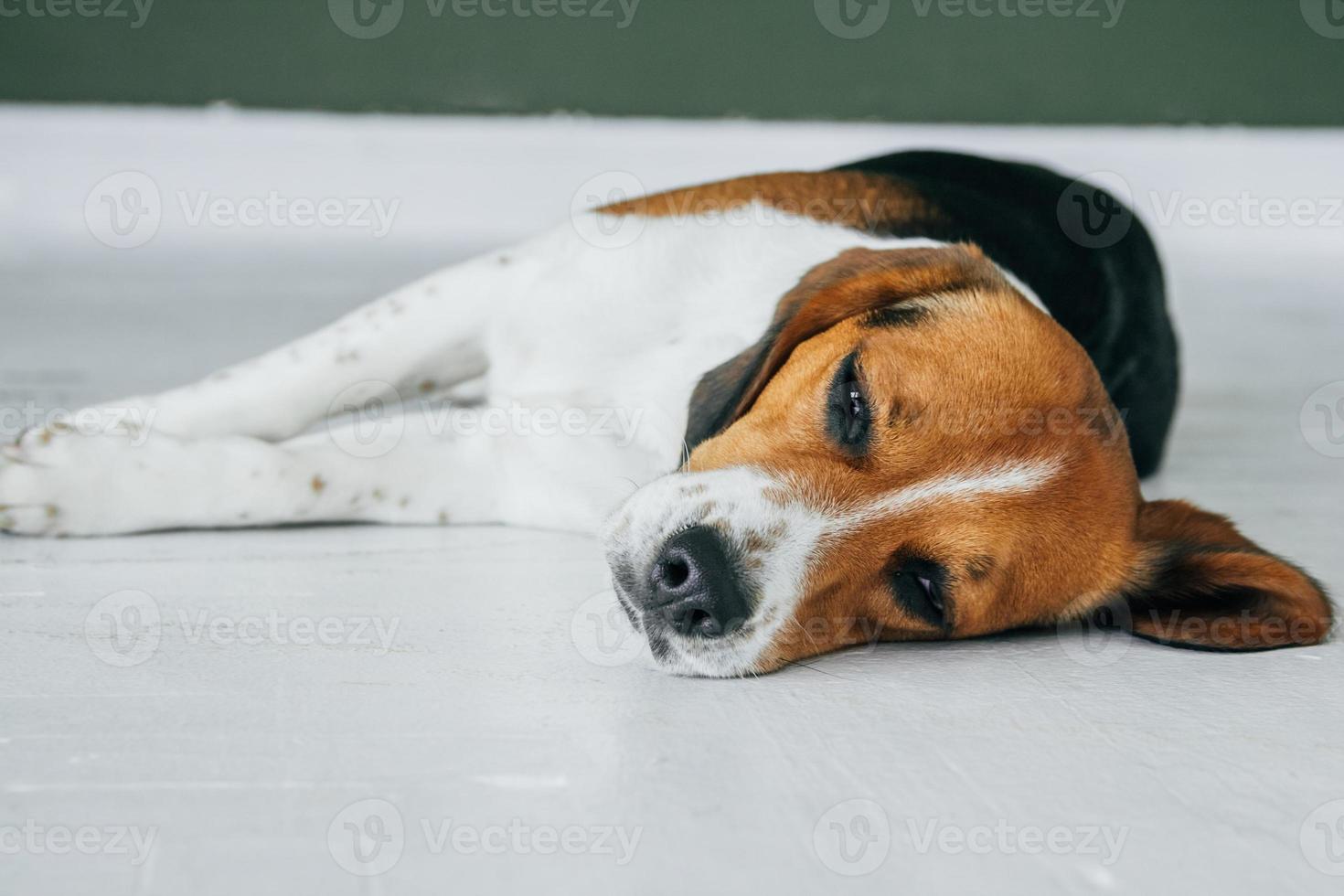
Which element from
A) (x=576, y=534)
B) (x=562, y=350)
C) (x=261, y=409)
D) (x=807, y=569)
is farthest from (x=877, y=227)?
(x=261, y=409)

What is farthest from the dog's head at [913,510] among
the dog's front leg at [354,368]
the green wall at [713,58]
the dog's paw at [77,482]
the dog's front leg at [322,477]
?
the green wall at [713,58]

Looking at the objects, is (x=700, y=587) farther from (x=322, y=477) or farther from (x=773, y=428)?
(x=322, y=477)

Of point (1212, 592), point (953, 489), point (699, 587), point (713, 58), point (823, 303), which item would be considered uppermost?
point (713, 58)

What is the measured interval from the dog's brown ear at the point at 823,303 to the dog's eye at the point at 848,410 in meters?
0.17

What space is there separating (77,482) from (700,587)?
1.32 m

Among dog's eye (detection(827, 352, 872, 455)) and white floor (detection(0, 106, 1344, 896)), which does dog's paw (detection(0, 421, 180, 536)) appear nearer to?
white floor (detection(0, 106, 1344, 896))

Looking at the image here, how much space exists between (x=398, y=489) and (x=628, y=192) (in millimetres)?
5121

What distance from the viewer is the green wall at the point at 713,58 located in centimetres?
759

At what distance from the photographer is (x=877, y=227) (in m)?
3.05

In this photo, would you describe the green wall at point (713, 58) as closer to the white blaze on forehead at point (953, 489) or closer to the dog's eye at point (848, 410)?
the dog's eye at point (848, 410)

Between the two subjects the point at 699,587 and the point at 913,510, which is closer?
the point at 699,587

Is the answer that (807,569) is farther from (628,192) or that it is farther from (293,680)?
(628,192)

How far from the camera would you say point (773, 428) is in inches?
93.7

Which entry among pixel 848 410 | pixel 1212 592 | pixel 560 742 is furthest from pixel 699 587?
pixel 1212 592
